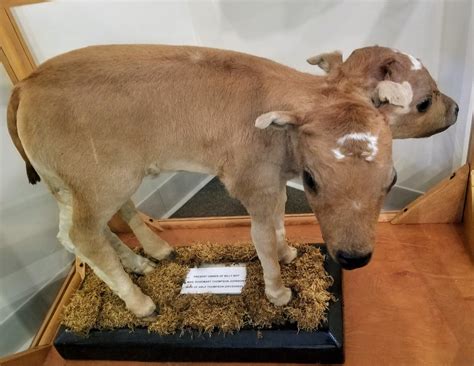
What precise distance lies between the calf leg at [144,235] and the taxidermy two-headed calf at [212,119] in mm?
371

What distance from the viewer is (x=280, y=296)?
1.42 m

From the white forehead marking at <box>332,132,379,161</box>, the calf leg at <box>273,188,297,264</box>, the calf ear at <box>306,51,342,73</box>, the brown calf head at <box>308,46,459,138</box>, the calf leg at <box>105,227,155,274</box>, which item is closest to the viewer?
the white forehead marking at <box>332,132,379,161</box>

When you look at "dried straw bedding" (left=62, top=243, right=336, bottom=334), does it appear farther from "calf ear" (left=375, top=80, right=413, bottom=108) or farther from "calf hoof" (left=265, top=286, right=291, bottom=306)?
"calf ear" (left=375, top=80, right=413, bottom=108)

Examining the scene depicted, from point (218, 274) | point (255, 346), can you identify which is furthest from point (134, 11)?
point (255, 346)

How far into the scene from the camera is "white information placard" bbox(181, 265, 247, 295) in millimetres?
1544

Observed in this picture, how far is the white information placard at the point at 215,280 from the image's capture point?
60.8 inches

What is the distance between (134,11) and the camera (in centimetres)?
200

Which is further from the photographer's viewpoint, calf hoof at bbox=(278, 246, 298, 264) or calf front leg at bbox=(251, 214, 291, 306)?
calf hoof at bbox=(278, 246, 298, 264)

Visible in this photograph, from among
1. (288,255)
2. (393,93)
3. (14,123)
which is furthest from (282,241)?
(14,123)

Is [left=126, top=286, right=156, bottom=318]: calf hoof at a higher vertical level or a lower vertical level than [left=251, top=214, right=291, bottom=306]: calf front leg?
lower

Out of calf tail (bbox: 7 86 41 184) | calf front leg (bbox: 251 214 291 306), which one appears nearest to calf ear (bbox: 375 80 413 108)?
calf front leg (bbox: 251 214 291 306)

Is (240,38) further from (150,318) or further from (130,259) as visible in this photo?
(150,318)

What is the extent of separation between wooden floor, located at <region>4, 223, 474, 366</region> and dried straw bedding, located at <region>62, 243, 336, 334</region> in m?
0.16

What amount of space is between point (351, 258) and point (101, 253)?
29.9 inches
